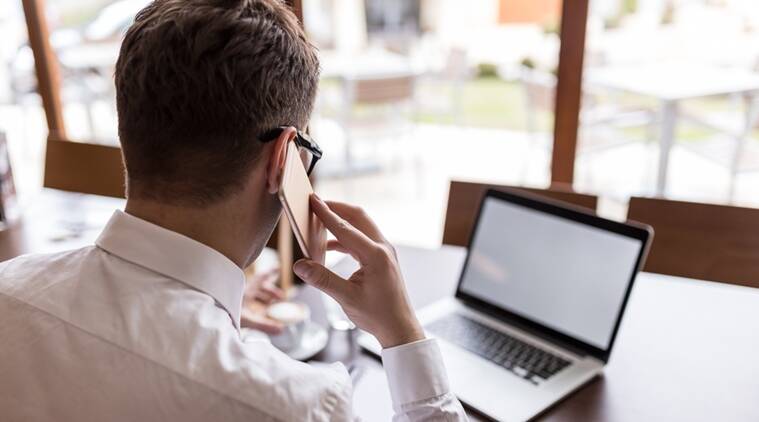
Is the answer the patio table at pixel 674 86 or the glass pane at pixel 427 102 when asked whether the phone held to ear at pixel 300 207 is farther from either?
the patio table at pixel 674 86

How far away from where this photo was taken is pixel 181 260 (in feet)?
2.47

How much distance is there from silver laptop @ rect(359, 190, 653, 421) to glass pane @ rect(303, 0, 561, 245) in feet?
4.76

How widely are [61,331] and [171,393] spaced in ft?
0.51

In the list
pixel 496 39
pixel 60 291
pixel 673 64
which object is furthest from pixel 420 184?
pixel 60 291

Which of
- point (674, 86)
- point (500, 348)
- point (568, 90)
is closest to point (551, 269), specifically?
point (500, 348)

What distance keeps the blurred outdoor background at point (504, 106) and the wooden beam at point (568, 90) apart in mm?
58

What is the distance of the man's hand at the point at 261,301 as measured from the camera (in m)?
1.25

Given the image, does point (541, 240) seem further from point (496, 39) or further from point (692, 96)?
point (496, 39)

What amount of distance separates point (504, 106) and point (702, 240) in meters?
4.80

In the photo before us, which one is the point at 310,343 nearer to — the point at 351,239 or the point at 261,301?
the point at 261,301

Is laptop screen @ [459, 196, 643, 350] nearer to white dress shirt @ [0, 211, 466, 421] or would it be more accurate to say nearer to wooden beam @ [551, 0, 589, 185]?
white dress shirt @ [0, 211, 466, 421]

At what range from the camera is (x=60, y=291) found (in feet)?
2.41

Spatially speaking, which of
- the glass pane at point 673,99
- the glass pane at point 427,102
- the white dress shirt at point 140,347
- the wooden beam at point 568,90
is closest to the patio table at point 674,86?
the glass pane at point 673,99

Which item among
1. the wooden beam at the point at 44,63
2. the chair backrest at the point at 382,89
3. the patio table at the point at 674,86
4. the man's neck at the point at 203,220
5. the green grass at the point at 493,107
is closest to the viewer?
the man's neck at the point at 203,220
